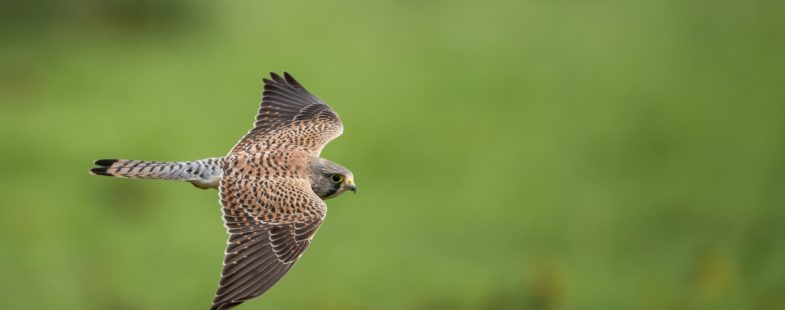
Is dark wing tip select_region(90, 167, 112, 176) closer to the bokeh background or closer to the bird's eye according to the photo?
the bird's eye

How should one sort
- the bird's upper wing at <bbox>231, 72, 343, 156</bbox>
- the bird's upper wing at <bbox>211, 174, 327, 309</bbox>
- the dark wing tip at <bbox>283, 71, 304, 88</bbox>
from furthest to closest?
the dark wing tip at <bbox>283, 71, 304, 88</bbox>
the bird's upper wing at <bbox>231, 72, 343, 156</bbox>
the bird's upper wing at <bbox>211, 174, 327, 309</bbox>

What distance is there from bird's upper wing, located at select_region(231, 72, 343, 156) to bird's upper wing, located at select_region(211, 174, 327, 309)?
898 millimetres

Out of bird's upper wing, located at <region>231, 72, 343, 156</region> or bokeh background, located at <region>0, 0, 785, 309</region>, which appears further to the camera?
bokeh background, located at <region>0, 0, 785, 309</region>

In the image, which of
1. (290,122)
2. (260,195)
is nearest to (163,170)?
(260,195)

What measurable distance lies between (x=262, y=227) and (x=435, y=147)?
15.8 meters

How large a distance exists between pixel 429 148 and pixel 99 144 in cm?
677

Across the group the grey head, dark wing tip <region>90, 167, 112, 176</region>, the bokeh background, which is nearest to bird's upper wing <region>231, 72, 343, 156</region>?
the grey head

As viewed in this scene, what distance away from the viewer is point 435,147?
24.8 meters

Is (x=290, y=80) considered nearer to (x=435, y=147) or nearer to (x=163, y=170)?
(x=163, y=170)

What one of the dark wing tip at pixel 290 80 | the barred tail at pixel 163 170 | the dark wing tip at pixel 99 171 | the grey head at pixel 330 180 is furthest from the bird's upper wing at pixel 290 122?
the dark wing tip at pixel 99 171

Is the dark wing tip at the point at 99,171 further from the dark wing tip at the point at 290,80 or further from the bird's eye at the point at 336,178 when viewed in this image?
the dark wing tip at the point at 290,80

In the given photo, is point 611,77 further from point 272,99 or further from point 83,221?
point 272,99

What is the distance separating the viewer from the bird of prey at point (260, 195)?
28.8ft

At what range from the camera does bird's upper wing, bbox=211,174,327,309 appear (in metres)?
8.70
